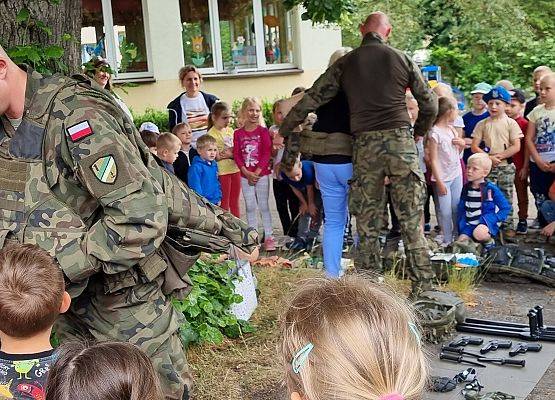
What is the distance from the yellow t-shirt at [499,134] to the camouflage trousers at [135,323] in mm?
5873

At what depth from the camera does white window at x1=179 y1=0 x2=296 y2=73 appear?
15734 mm

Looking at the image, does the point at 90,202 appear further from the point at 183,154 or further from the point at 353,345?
the point at 183,154

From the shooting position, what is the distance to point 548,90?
318 inches

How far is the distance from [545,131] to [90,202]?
20.7ft

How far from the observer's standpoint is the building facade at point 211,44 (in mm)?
14984

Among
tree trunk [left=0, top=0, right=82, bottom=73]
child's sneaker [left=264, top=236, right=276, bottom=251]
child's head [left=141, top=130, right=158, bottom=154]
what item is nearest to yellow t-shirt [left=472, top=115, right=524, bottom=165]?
child's sneaker [left=264, top=236, right=276, bottom=251]

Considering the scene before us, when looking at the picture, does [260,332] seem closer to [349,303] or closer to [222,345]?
[222,345]

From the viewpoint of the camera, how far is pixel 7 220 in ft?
9.62

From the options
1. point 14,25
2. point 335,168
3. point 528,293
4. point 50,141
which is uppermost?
point 14,25

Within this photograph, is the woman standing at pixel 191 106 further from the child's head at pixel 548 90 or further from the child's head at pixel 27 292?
the child's head at pixel 27 292

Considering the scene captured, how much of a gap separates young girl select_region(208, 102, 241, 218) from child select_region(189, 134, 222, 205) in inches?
17.8

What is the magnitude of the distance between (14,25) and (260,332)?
2610 mm

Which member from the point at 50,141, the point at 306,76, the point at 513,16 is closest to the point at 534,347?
the point at 50,141

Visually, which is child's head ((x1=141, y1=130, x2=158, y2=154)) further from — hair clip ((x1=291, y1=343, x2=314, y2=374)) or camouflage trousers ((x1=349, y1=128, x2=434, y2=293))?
hair clip ((x1=291, y1=343, x2=314, y2=374))
